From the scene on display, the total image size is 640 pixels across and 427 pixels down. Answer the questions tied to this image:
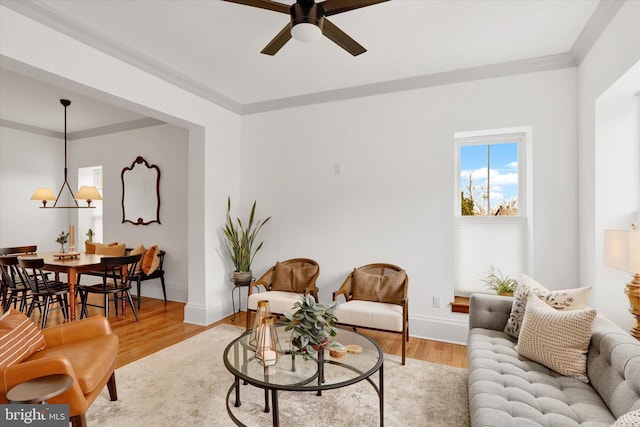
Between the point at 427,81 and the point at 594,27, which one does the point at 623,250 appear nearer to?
the point at 594,27

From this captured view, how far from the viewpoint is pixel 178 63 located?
3453mm

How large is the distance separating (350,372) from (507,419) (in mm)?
864

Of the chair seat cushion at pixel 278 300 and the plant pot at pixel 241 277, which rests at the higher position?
the plant pot at pixel 241 277

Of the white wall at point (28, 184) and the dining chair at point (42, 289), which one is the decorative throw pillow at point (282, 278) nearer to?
the dining chair at point (42, 289)

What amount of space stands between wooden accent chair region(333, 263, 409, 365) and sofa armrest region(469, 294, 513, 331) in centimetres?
62

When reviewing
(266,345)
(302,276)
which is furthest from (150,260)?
(266,345)

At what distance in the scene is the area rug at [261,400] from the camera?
2.20 m

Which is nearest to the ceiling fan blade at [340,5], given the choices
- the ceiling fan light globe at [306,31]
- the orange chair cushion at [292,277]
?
the ceiling fan light globe at [306,31]

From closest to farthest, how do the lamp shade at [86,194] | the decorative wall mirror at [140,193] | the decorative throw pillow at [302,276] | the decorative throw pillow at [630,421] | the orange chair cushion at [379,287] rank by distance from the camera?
the decorative throw pillow at [630,421], the orange chair cushion at [379,287], the decorative throw pillow at [302,276], the lamp shade at [86,194], the decorative wall mirror at [140,193]

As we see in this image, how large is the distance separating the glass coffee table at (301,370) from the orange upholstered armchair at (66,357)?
739 millimetres

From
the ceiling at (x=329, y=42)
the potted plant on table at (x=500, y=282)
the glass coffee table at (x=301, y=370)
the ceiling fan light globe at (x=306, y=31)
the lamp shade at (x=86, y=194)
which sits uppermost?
the ceiling at (x=329, y=42)

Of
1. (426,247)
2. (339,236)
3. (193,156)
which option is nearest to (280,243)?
(339,236)

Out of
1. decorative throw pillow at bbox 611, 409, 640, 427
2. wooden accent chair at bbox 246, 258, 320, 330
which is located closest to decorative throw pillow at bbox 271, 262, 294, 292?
wooden accent chair at bbox 246, 258, 320, 330

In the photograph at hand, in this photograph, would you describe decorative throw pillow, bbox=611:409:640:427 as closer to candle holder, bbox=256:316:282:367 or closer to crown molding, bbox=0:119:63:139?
candle holder, bbox=256:316:282:367
